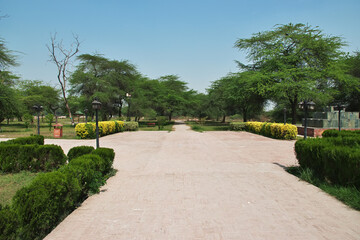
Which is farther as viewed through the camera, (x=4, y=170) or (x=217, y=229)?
(x=4, y=170)

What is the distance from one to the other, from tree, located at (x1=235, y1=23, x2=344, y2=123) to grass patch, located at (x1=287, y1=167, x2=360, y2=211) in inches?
612

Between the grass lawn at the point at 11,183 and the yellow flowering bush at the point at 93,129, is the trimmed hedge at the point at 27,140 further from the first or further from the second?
the yellow flowering bush at the point at 93,129

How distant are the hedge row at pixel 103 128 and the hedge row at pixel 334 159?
515 inches

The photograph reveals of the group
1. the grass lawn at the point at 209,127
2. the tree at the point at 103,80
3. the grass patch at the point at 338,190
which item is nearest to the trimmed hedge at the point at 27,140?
the grass patch at the point at 338,190

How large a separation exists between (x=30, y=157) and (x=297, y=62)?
23.7 metres

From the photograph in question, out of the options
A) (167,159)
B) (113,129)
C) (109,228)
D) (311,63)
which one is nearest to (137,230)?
(109,228)

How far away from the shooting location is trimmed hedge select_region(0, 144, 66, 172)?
6273 millimetres

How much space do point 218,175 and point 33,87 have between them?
4811 centimetres

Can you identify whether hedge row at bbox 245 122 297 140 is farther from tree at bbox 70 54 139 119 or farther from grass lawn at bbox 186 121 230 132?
tree at bbox 70 54 139 119

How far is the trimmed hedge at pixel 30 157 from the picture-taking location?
20.6ft

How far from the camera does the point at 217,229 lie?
3.01 meters

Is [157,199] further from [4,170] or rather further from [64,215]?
[4,170]

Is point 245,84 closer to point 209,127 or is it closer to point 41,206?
point 209,127

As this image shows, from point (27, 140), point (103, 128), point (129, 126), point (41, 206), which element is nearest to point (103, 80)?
point (129, 126)
